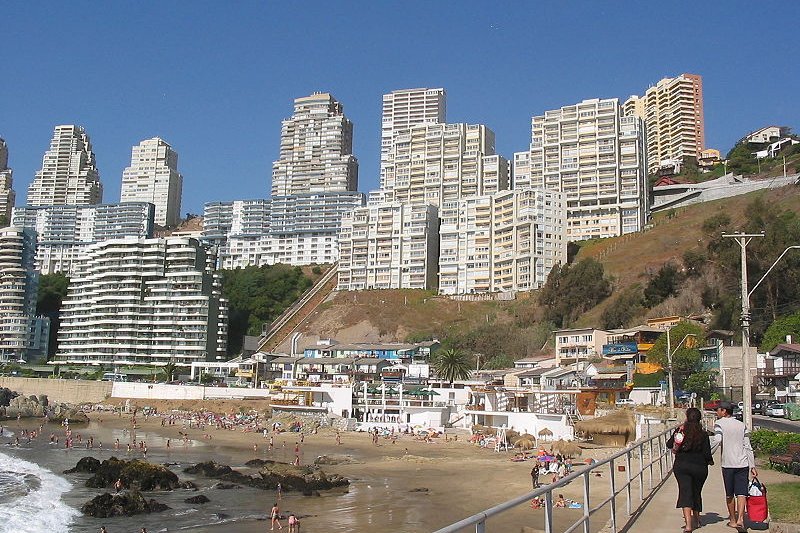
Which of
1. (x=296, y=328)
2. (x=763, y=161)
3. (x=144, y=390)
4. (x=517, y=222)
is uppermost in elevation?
(x=763, y=161)

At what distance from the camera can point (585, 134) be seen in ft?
451

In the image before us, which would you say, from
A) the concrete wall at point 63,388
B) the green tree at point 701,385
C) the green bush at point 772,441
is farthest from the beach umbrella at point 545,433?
the concrete wall at point 63,388

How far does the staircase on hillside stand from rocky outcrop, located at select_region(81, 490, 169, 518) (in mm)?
94417

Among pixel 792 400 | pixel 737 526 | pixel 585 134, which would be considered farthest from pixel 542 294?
pixel 737 526

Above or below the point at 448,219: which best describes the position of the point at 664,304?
below

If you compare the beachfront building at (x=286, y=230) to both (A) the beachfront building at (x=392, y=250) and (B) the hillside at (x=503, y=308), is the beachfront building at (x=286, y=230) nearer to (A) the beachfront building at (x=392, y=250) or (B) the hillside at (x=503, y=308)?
(A) the beachfront building at (x=392, y=250)

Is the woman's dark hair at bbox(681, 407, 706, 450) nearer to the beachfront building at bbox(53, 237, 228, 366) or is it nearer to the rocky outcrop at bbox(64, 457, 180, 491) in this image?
the rocky outcrop at bbox(64, 457, 180, 491)

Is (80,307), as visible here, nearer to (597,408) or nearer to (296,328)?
(296,328)

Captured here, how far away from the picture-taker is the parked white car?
46.4m

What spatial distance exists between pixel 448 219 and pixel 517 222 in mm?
17852

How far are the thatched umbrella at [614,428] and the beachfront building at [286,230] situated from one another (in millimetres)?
119555

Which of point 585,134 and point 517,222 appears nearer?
point 517,222

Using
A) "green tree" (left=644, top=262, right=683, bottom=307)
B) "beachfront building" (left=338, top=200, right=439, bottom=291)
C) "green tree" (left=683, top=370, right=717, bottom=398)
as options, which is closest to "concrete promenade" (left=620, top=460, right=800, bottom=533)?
"green tree" (left=683, top=370, right=717, bottom=398)

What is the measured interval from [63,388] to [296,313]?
145 ft
